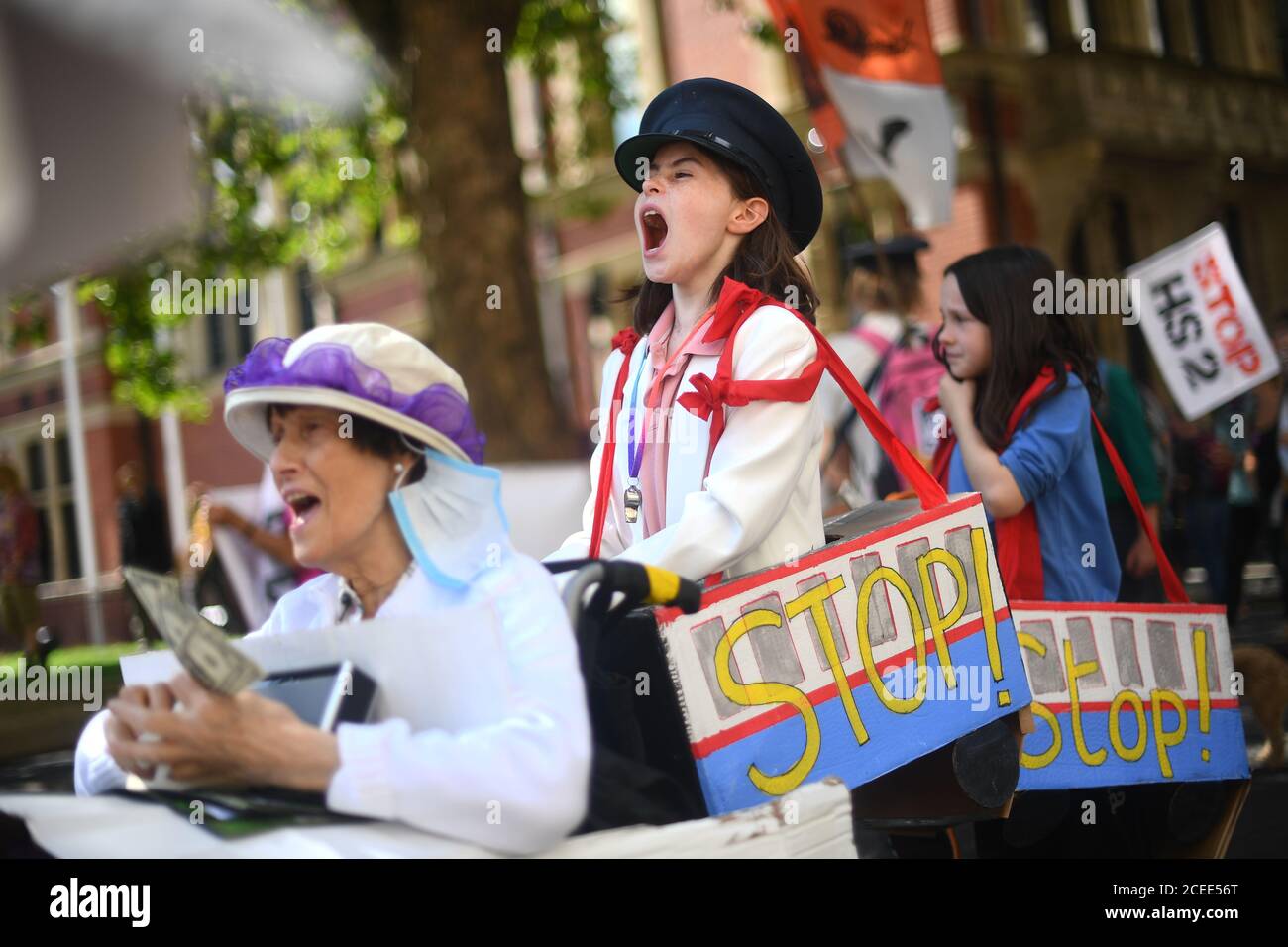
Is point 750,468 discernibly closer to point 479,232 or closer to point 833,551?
point 833,551

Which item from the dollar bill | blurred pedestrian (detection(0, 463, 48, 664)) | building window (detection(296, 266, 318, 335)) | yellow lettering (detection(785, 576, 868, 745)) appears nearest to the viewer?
the dollar bill

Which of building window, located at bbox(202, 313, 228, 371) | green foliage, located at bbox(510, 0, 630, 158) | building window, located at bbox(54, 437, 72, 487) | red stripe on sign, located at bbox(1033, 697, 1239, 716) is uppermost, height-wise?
building window, located at bbox(202, 313, 228, 371)

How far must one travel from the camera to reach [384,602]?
90.7 inches

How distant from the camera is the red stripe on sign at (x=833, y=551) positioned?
2.47 m

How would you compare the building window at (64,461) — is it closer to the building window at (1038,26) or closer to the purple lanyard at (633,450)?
the building window at (1038,26)

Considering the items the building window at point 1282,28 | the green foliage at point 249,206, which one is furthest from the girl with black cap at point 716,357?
the building window at point 1282,28

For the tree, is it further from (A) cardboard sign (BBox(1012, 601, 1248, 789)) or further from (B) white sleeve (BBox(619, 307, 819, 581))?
(B) white sleeve (BBox(619, 307, 819, 581))

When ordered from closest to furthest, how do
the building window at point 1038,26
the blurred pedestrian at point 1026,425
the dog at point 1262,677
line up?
the blurred pedestrian at point 1026,425 < the dog at point 1262,677 < the building window at point 1038,26

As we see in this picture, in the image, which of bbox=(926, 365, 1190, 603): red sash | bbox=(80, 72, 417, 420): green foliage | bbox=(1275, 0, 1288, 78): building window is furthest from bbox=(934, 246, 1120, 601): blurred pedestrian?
bbox=(1275, 0, 1288, 78): building window

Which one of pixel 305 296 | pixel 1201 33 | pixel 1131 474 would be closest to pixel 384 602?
pixel 1131 474

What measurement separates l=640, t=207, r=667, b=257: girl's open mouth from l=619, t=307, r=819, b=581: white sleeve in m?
0.29

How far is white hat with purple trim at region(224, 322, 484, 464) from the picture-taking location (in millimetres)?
2207

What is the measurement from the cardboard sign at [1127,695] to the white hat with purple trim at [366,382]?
56.4 inches

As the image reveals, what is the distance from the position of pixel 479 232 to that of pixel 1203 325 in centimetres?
509
